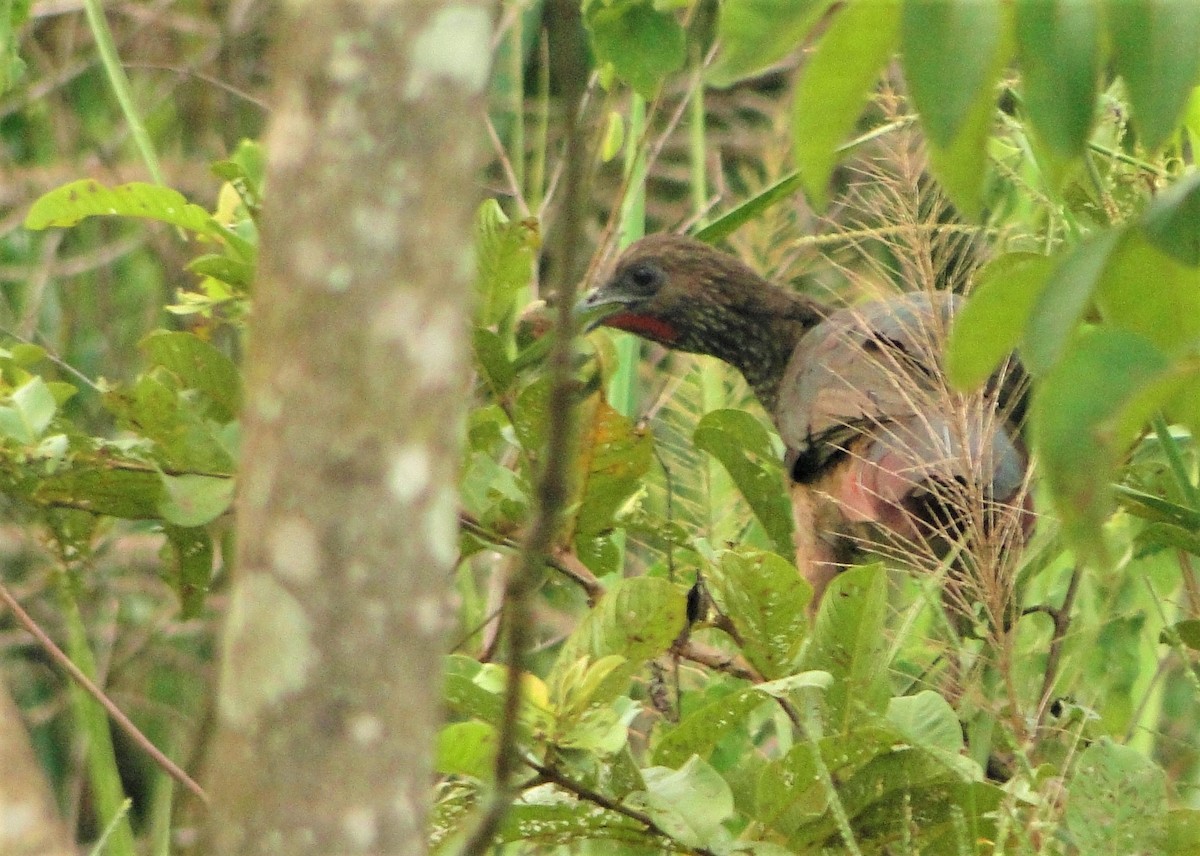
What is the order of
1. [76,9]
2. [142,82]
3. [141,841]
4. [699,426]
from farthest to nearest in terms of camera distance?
[142,82] → [76,9] → [141,841] → [699,426]

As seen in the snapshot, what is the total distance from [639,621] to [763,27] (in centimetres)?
75

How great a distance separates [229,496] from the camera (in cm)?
170

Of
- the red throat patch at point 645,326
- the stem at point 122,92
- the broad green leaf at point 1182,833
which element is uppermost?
the stem at point 122,92

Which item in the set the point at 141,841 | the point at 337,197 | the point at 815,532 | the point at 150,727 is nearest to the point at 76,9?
the point at 150,727

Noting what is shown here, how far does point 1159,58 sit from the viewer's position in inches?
31.3

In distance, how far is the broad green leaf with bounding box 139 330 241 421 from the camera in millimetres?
1805

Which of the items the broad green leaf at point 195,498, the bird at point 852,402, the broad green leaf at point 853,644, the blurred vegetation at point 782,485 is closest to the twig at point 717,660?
the blurred vegetation at point 782,485

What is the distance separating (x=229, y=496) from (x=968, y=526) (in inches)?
30.6

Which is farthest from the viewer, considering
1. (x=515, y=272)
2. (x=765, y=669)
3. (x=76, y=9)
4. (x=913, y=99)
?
(x=76, y=9)

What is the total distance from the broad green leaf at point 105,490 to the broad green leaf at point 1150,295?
1.17 meters

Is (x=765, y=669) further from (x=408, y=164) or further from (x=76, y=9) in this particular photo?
(x=76, y=9)

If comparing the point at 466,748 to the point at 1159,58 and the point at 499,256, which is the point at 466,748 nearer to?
the point at 499,256

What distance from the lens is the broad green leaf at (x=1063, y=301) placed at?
0.77 meters

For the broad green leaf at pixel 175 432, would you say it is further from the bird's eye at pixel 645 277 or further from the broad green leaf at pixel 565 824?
the bird's eye at pixel 645 277
